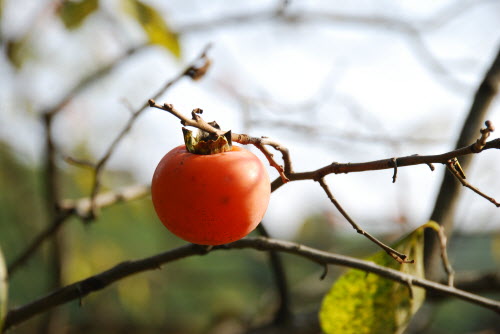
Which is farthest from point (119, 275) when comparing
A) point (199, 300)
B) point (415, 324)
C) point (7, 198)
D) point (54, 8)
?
point (199, 300)

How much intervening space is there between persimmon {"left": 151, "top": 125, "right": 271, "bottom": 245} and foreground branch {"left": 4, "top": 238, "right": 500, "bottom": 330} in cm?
13

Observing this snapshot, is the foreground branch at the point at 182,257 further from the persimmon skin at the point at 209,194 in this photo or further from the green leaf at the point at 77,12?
the green leaf at the point at 77,12

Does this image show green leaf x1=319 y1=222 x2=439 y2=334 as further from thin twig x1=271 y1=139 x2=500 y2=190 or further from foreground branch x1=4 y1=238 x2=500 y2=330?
thin twig x1=271 y1=139 x2=500 y2=190

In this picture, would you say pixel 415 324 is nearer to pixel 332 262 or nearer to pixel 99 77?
pixel 332 262

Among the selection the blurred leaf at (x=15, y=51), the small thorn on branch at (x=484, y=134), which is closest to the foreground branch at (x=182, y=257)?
the small thorn on branch at (x=484, y=134)

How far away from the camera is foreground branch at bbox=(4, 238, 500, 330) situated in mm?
762

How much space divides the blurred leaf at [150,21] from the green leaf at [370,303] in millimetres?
870

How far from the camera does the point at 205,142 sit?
0.66 metres

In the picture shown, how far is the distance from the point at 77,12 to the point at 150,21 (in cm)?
20

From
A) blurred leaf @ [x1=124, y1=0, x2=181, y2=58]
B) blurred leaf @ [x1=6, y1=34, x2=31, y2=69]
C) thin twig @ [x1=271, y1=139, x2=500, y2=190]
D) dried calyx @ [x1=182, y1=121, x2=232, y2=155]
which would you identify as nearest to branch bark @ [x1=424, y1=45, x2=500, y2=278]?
thin twig @ [x1=271, y1=139, x2=500, y2=190]

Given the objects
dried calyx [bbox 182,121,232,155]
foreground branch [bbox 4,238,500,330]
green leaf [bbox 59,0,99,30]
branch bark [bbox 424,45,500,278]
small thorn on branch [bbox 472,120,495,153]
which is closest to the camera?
small thorn on branch [bbox 472,120,495,153]

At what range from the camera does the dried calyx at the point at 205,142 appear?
25.7 inches

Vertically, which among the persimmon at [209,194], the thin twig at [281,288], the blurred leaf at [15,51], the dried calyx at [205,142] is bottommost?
the thin twig at [281,288]

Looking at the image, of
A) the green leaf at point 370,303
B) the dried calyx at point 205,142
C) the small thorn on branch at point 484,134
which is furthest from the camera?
the green leaf at point 370,303
